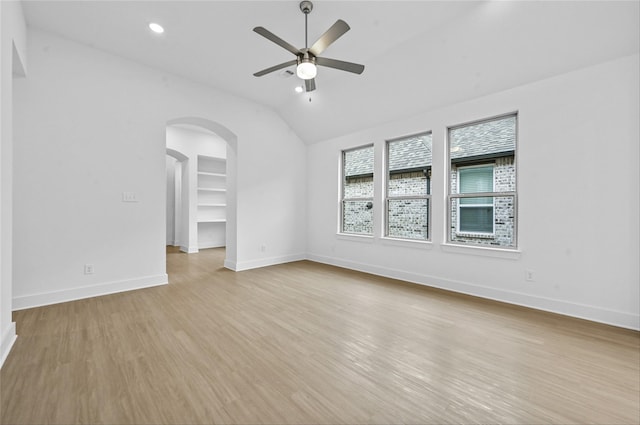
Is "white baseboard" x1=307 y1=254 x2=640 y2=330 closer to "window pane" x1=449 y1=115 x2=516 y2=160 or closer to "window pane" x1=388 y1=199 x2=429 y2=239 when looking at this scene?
"window pane" x1=388 y1=199 x2=429 y2=239

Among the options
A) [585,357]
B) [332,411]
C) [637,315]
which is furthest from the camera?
[637,315]

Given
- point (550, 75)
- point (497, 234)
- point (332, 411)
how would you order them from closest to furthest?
point (332, 411) < point (550, 75) < point (497, 234)

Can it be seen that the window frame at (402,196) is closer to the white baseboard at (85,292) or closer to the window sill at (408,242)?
the window sill at (408,242)

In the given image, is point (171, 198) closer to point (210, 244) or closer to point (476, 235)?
point (210, 244)

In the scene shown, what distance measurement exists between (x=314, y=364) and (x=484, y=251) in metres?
2.73

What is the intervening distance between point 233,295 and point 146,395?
1939 millimetres

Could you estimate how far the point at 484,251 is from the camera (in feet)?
11.5

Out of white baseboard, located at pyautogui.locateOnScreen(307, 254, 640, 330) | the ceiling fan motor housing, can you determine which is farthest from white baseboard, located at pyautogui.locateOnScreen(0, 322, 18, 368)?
white baseboard, located at pyautogui.locateOnScreen(307, 254, 640, 330)

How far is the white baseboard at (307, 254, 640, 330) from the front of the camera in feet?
8.72

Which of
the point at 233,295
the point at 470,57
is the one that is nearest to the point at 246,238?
the point at 233,295

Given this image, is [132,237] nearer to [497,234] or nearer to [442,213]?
[442,213]

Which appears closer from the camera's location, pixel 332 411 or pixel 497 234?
pixel 332 411

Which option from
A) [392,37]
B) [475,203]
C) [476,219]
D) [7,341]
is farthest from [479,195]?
[7,341]

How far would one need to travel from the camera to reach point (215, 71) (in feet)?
13.6
